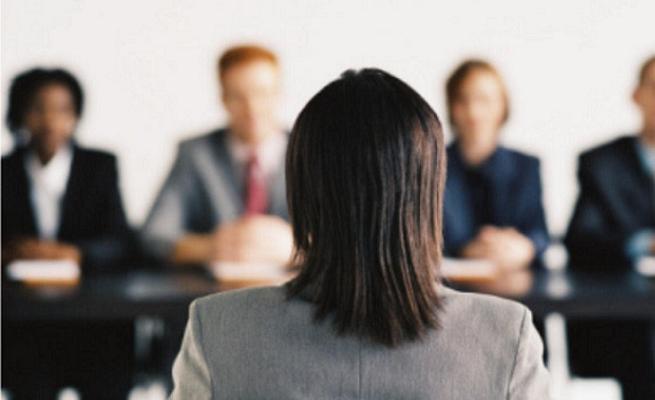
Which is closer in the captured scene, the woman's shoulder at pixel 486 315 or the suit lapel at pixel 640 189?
the woman's shoulder at pixel 486 315

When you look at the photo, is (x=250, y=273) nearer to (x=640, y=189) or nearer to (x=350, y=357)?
(x=640, y=189)

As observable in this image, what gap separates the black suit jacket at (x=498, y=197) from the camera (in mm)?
4102

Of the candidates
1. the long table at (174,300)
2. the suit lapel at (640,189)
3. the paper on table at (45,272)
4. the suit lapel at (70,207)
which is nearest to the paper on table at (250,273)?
the long table at (174,300)

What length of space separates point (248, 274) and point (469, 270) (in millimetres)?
773

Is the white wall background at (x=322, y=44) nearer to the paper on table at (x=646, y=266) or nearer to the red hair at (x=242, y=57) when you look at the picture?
the red hair at (x=242, y=57)

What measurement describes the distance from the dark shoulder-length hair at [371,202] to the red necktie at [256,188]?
2837 mm

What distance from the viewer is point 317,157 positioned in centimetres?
123

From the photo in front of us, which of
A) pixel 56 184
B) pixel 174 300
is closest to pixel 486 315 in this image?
pixel 174 300

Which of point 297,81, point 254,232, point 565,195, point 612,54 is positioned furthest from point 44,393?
point 612,54

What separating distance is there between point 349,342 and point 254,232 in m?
2.51

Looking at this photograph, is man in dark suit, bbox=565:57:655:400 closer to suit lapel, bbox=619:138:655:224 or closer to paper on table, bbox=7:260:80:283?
suit lapel, bbox=619:138:655:224

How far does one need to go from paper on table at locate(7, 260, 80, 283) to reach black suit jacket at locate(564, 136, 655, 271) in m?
1.94

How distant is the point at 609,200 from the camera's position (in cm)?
413

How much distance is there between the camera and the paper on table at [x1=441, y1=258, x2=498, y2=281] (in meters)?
3.49
